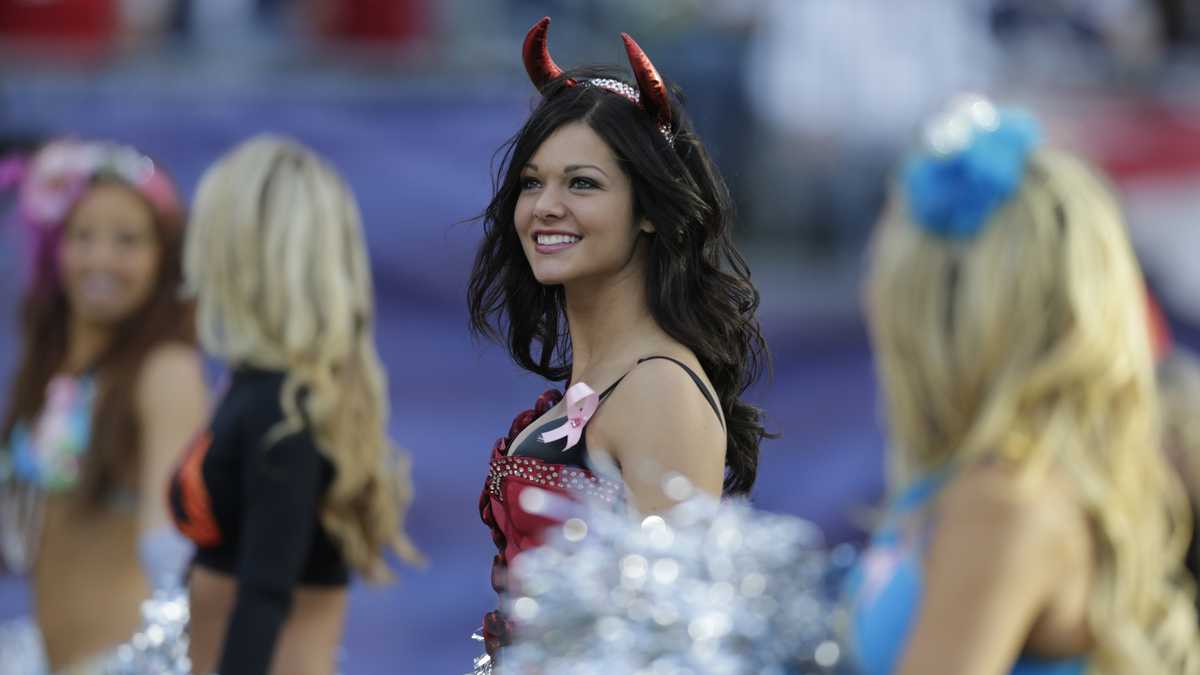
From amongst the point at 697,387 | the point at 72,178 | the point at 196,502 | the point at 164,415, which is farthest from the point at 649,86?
the point at 72,178

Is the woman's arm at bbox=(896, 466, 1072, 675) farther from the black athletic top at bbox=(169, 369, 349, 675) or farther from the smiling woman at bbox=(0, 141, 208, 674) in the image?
the smiling woman at bbox=(0, 141, 208, 674)

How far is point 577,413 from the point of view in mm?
2971

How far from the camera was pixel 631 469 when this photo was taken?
9.46ft

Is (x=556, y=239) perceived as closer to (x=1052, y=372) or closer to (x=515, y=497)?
(x=515, y=497)

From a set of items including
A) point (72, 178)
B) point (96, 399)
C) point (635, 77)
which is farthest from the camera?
point (72, 178)

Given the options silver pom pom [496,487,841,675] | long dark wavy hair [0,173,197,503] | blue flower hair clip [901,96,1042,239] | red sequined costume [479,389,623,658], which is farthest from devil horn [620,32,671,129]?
long dark wavy hair [0,173,197,503]

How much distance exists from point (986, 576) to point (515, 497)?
0.98 m

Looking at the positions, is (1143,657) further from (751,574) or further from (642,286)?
(642,286)

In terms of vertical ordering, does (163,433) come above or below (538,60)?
below

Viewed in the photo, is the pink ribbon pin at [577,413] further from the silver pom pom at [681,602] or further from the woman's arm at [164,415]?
the woman's arm at [164,415]

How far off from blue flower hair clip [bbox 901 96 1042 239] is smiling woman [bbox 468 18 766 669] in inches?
27.3

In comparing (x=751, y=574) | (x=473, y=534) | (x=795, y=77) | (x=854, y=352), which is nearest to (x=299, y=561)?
(x=751, y=574)

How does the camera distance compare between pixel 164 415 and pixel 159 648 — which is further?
pixel 164 415

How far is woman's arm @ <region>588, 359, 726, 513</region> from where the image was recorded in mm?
2875
